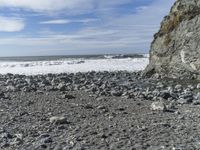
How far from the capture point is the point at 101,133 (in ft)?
26.2

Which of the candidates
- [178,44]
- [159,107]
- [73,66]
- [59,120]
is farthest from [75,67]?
[59,120]

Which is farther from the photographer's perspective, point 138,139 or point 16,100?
point 16,100

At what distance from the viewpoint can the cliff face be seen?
66.7 feet

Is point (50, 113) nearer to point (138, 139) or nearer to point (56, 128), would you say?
point (56, 128)

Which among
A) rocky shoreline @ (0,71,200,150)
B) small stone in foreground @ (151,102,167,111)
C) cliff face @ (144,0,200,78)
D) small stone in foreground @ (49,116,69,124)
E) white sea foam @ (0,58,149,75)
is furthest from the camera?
white sea foam @ (0,58,149,75)

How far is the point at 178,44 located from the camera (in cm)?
2166

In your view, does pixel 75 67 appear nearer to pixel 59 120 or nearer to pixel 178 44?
pixel 178 44

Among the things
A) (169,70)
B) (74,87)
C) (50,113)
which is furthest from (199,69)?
(50,113)

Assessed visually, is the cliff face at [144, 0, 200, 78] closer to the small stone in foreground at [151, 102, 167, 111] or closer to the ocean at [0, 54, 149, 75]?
the ocean at [0, 54, 149, 75]

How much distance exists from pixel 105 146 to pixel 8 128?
2.52 meters

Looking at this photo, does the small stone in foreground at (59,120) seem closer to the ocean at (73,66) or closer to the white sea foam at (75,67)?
the ocean at (73,66)

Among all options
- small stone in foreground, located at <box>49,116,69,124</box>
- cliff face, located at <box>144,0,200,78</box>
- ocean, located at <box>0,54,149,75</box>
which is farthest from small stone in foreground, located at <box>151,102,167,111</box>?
ocean, located at <box>0,54,149,75</box>

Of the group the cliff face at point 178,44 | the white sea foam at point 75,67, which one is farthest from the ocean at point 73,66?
the cliff face at point 178,44

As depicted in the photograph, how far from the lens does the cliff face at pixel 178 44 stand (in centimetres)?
2033
